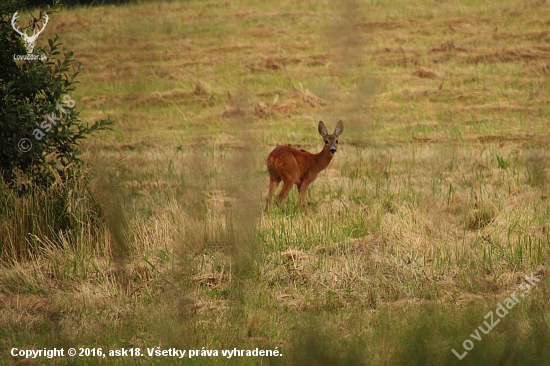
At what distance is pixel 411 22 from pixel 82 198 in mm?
14939

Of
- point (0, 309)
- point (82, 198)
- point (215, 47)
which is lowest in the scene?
point (0, 309)

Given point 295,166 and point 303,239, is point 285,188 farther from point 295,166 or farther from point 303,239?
point 303,239

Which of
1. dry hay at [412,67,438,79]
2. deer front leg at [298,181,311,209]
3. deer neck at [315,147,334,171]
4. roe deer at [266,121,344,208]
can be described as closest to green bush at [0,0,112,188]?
roe deer at [266,121,344,208]

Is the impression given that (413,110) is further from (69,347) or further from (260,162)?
(69,347)

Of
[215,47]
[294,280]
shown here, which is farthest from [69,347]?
[215,47]

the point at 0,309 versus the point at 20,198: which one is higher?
the point at 20,198

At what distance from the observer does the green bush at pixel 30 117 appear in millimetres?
6973

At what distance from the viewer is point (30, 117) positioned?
698 centimetres

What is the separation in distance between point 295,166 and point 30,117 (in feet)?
10.4

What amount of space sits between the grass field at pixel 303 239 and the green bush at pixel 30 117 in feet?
1.60

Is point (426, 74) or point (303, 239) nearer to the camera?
point (303, 239)

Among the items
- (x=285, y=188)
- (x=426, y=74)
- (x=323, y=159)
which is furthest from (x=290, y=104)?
(x=285, y=188)

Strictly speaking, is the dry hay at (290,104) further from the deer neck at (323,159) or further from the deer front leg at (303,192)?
the deer front leg at (303,192)

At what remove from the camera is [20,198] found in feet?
22.3
